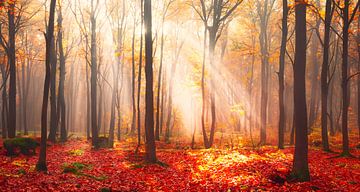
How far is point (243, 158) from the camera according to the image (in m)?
13.6

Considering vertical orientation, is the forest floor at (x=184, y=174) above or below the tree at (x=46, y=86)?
below

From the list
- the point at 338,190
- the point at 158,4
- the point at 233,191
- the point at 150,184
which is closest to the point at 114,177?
the point at 150,184

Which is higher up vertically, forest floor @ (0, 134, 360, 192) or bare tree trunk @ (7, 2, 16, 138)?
bare tree trunk @ (7, 2, 16, 138)

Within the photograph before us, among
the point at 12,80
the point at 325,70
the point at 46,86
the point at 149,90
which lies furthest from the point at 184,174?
the point at 12,80

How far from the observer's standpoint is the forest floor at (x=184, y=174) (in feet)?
31.1

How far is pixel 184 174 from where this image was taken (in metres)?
12.4

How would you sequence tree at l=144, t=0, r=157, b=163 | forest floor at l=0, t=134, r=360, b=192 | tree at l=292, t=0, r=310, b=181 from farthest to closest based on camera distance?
tree at l=144, t=0, r=157, b=163 → tree at l=292, t=0, r=310, b=181 → forest floor at l=0, t=134, r=360, b=192

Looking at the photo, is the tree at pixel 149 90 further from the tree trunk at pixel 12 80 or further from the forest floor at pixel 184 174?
the tree trunk at pixel 12 80

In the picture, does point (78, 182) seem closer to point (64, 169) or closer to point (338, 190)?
point (64, 169)

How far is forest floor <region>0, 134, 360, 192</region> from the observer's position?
947cm

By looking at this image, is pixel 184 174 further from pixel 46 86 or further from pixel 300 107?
pixel 46 86

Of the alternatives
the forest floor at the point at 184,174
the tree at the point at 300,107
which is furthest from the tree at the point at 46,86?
the tree at the point at 300,107

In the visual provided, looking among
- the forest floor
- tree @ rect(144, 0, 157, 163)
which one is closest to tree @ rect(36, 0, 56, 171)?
the forest floor

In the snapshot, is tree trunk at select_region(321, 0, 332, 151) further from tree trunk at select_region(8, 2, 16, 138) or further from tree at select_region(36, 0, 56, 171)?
tree trunk at select_region(8, 2, 16, 138)
